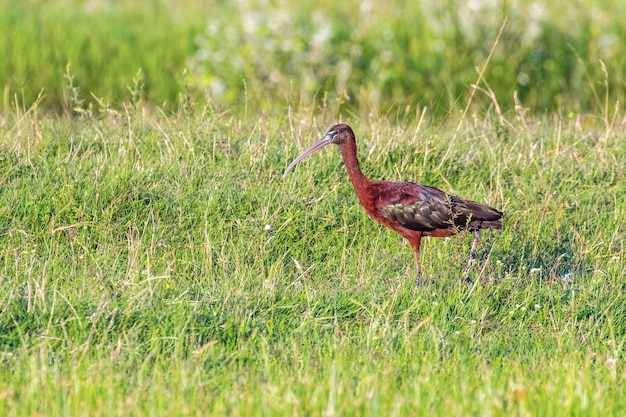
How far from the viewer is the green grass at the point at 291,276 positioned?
15.6 feet

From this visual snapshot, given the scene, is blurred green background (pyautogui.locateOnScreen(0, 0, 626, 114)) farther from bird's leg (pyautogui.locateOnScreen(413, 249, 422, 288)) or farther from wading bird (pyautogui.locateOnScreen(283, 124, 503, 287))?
bird's leg (pyautogui.locateOnScreen(413, 249, 422, 288))

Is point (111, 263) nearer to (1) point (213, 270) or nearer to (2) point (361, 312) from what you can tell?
(1) point (213, 270)

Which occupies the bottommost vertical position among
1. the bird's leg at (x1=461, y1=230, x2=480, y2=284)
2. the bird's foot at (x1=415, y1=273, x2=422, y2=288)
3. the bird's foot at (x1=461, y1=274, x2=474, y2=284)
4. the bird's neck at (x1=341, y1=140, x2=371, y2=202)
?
the bird's foot at (x1=461, y1=274, x2=474, y2=284)

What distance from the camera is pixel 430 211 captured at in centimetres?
645

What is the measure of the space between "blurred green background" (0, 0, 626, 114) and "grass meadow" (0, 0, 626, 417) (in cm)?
268

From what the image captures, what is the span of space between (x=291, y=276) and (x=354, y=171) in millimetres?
786

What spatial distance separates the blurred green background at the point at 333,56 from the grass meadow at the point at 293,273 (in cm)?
268

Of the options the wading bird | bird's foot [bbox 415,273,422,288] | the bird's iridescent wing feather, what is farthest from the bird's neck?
bird's foot [bbox 415,273,422,288]

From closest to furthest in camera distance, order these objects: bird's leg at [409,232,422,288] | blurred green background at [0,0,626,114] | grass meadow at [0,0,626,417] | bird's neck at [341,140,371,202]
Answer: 1. grass meadow at [0,0,626,417]
2. bird's leg at [409,232,422,288]
3. bird's neck at [341,140,371,202]
4. blurred green background at [0,0,626,114]

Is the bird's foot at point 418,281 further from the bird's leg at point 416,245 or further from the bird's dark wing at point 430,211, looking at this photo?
the bird's dark wing at point 430,211

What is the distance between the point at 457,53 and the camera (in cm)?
1201

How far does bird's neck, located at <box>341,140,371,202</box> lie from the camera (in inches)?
262

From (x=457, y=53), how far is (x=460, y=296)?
21.3 ft

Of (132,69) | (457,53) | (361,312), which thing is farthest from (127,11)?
(361,312)
